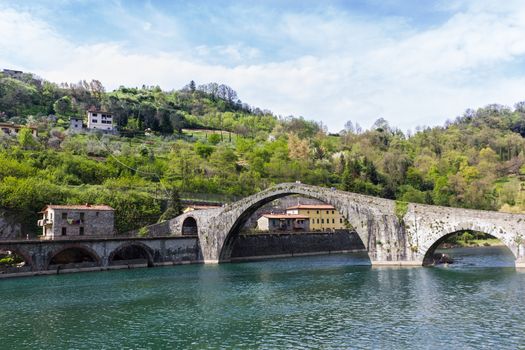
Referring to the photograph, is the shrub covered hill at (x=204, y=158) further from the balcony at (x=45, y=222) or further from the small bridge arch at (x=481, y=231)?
the small bridge arch at (x=481, y=231)

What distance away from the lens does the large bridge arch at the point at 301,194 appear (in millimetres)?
45000

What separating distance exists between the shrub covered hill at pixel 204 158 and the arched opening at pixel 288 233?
34.5 feet

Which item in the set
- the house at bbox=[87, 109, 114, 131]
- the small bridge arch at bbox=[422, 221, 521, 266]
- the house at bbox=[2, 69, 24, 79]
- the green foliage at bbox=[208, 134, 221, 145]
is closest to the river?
the small bridge arch at bbox=[422, 221, 521, 266]

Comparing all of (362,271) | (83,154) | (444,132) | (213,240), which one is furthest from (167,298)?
(444,132)

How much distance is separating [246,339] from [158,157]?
271 feet

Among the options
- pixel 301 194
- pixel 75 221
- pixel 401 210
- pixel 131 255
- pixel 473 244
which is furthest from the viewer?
pixel 473 244

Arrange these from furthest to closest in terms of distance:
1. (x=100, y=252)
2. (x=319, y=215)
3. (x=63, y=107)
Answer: (x=63, y=107), (x=319, y=215), (x=100, y=252)

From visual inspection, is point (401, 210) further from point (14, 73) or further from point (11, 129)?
point (14, 73)

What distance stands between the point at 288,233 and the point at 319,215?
14.8 metres

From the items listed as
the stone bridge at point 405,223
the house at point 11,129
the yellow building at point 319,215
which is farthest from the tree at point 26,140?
the stone bridge at point 405,223

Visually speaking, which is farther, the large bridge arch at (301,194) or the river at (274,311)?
the large bridge arch at (301,194)

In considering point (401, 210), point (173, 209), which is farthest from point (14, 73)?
point (401, 210)

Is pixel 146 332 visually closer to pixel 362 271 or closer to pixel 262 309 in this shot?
pixel 262 309

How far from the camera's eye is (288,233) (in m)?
68.1
